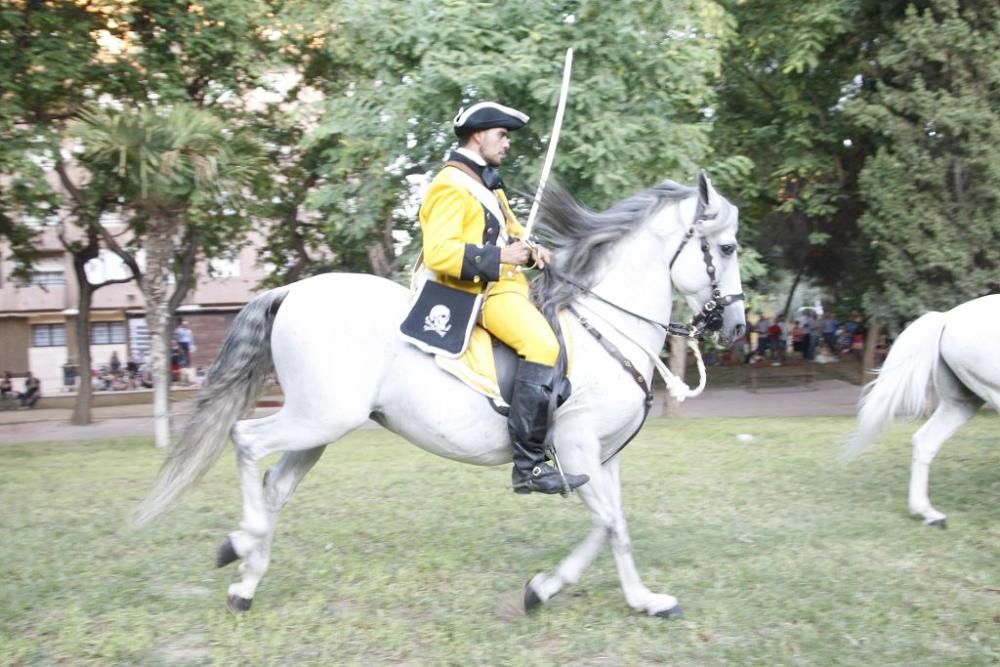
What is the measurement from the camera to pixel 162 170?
526 inches

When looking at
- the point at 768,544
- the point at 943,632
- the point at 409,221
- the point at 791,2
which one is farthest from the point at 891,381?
the point at 791,2

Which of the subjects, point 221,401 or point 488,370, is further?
point 221,401

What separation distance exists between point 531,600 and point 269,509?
5.43ft

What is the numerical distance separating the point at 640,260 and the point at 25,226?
730 inches

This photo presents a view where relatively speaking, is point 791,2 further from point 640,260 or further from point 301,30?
point 640,260

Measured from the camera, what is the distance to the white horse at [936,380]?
746cm

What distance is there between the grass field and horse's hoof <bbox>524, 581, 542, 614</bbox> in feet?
0.22

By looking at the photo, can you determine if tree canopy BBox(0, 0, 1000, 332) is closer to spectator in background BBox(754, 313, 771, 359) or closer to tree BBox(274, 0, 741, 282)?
tree BBox(274, 0, 741, 282)

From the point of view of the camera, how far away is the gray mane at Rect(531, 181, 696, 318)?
542 centimetres

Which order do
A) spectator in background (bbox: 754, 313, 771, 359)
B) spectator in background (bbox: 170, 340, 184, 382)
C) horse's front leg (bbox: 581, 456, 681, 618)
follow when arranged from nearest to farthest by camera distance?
horse's front leg (bbox: 581, 456, 681, 618)
spectator in background (bbox: 170, 340, 184, 382)
spectator in background (bbox: 754, 313, 771, 359)

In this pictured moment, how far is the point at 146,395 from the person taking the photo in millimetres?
27828

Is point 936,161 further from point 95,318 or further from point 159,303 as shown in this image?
point 95,318

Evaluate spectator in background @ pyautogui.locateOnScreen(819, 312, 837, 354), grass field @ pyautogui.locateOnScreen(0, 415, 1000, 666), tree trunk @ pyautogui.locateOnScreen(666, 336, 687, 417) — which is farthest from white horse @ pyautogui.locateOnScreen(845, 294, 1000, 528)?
spectator in background @ pyautogui.locateOnScreen(819, 312, 837, 354)

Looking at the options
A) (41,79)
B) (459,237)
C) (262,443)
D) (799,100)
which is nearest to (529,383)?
(459,237)
